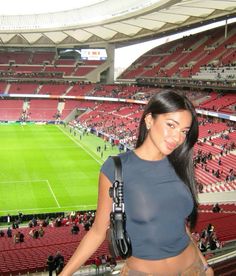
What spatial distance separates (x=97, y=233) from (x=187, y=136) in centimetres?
101

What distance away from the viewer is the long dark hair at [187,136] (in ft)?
9.12

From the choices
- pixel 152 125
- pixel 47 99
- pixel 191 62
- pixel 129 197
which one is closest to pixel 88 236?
pixel 129 197

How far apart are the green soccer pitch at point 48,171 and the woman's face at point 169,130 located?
908 inches

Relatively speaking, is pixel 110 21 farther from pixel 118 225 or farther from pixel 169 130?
pixel 118 225

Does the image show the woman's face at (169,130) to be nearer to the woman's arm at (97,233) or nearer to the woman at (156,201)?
the woman at (156,201)

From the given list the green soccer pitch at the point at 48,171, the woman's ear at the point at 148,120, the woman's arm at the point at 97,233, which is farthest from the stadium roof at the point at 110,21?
the woman's arm at the point at 97,233

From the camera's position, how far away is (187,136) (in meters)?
3.05

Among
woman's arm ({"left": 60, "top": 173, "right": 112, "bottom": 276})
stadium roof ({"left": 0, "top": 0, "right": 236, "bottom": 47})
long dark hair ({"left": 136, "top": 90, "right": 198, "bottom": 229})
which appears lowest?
woman's arm ({"left": 60, "top": 173, "right": 112, "bottom": 276})

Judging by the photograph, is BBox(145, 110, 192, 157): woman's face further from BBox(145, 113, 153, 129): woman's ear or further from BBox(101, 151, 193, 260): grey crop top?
BBox(101, 151, 193, 260): grey crop top

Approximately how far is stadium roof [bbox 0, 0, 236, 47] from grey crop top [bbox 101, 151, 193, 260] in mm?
43350

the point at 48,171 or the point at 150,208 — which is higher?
the point at 150,208

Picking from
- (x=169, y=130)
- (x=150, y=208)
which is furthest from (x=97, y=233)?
(x=169, y=130)

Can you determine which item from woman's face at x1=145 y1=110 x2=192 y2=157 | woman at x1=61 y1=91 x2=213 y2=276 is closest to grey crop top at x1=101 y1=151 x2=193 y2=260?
woman at x1=61 y1=91 x2=213 y2=276

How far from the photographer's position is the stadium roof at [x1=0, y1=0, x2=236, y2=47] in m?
50.3
